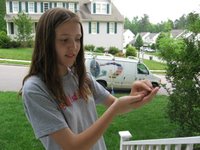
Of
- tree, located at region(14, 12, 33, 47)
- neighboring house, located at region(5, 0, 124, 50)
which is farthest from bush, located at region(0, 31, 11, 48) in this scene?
neighboring house, located at region(5, 0, 124, 50)

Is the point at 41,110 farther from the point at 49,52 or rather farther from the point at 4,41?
the point at 4,41

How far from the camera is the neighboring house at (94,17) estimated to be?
31891mm

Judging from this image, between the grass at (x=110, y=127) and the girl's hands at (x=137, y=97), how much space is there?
4048 millimetres

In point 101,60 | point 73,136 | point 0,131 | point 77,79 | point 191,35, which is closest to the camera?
point 73,136

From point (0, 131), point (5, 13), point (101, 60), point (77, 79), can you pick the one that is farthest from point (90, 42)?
point (77, 79)

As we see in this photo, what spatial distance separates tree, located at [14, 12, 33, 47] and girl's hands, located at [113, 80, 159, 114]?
91.0ft

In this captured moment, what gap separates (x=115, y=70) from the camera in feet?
44.4

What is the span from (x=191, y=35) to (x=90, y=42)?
27515 millimetres

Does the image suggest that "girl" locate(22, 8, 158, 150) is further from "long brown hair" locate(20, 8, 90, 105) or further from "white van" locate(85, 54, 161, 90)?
"white van" locate(85, 54, 161, 90)

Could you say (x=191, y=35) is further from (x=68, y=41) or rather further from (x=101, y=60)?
(x=101, y=60)

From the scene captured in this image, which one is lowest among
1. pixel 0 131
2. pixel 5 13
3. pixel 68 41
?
pixel 0 131

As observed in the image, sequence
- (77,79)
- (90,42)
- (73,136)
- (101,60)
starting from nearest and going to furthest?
(73,136), (77,79), (101,60), (90,42)

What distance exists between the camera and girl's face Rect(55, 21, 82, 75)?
1469 mm

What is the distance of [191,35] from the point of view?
4637 mm
